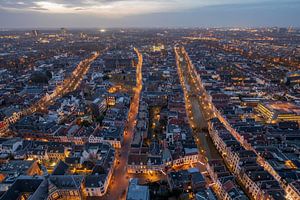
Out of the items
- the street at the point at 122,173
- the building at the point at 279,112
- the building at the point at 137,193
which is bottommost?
the street at the point at 122,173

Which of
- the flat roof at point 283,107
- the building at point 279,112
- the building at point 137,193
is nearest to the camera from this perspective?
the building at point 137,193

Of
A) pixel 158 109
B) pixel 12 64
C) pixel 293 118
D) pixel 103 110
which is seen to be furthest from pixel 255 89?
pixel 12 64

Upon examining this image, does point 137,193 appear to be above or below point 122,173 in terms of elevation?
above

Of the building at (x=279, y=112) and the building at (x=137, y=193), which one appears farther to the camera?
the building at (x=279, y=112)

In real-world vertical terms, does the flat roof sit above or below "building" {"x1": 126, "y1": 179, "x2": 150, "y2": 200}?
above

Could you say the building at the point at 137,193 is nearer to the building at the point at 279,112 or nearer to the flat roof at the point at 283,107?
the building at the point at 279,112

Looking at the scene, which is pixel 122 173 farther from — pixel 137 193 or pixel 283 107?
pixel 283 107

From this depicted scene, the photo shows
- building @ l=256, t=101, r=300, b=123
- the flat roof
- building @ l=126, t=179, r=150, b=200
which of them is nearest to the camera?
building @ l=126, t=179, r=150, b=200

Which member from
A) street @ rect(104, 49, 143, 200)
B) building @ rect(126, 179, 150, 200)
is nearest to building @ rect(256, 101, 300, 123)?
street @ rect(104, 49, 143, 200)

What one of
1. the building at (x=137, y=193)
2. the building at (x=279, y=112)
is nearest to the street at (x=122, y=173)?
the building at (x=137, y=193)

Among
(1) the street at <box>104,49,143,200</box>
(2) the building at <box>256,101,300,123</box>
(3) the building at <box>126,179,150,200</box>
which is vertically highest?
(2) the building at <box>256,101,300,123</box>

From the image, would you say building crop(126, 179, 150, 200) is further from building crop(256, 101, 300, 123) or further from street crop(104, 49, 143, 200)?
building crop(256, 101, 300, 123)

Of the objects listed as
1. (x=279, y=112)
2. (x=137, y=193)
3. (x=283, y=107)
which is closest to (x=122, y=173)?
(x=137, y=193)
